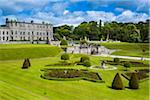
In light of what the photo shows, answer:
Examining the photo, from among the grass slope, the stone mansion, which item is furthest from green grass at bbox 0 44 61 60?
the stone mansion

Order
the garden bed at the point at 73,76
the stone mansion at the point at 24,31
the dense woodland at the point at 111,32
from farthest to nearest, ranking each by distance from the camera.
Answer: the dense woodland at the point at 111,32
the stone mansion at the point at 24,31
the garden bed at the point at 73,76

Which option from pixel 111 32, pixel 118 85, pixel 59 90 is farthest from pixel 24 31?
pixel 118 85

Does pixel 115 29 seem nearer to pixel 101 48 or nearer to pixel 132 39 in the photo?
pixel 132 39

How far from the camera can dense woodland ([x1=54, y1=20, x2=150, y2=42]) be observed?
11294cm

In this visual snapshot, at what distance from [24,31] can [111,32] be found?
37881 mm

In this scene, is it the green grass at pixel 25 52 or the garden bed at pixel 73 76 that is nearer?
the garden bed at pixel 73 76

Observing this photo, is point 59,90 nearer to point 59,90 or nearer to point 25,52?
point 59,90

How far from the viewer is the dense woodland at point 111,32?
11294 cm

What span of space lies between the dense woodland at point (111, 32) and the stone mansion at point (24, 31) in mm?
6930

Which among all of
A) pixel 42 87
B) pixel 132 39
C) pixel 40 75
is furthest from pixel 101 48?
pixel 42 87

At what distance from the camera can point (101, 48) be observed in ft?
257

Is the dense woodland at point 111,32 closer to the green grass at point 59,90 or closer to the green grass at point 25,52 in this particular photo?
the green grass at point 25,52

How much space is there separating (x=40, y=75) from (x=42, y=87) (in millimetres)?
6165

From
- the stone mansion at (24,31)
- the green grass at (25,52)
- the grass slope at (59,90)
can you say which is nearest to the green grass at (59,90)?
the grass slope at (59,90)
